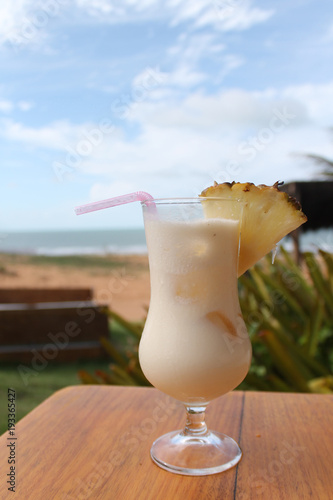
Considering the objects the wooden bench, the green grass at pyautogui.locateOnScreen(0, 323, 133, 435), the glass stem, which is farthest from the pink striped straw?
the wooden bench

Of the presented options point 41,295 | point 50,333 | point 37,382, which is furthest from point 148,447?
point 41,295

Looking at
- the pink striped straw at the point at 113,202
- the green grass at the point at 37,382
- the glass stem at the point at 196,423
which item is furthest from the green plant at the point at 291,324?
the green grass at the point at 37,382

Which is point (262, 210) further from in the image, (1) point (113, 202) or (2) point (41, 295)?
(2) point (41, 295)

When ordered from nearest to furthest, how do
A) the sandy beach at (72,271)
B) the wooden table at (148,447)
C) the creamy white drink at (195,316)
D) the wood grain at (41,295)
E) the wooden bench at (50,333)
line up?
the wooden table at (148,447) → the creamy white drink at (195,316) → the wooden bench at (50,333) → the wood grain at (41,295) → the sandy beach at (72,271)

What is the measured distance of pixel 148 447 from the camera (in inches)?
32.8

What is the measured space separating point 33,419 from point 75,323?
3.34 m

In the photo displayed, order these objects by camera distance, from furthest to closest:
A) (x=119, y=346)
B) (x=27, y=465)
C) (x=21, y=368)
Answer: (x=119, y=346) < (x=21, y=368) < (x=27, y=465)

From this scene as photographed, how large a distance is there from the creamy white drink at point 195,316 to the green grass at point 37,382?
260cm

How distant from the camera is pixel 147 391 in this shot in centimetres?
112

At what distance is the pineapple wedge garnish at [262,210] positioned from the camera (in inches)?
31.0

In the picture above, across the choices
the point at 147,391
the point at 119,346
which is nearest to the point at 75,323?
the point at 119,346

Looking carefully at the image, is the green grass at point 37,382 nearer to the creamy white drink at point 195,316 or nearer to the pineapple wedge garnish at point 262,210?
the creamy white drink at point 195,316

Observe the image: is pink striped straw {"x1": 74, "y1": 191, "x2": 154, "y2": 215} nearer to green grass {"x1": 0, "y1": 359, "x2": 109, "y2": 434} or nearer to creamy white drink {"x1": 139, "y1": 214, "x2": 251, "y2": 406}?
creamy white drink {"x1": 139, "y1": 214, "x2": 251, "y2": 406}

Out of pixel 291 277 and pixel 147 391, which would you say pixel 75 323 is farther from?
pixel 147 391
